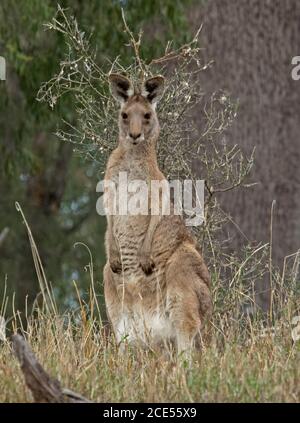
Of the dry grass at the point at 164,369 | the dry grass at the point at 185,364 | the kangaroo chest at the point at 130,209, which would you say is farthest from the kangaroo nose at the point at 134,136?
the dry grass at the point at 164,369

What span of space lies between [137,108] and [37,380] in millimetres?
2656

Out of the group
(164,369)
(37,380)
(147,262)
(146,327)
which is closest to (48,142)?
(147,262)

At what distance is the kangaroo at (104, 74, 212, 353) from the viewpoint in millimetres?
A: 8086

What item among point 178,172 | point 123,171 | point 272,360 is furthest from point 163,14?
point 272,360

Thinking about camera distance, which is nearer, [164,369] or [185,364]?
[164,369]

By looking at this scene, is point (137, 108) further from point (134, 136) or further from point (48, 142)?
point (48, 142)

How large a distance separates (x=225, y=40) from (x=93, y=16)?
4.34 feet

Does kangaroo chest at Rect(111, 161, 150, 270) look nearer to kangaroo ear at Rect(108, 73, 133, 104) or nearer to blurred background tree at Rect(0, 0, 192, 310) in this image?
kangaroo ear at Rect(108, 73, 133, 104)

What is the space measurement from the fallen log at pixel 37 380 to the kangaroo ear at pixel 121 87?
8.51ft

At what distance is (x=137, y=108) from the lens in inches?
330

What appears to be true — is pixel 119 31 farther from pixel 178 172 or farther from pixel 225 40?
pixel 178 172

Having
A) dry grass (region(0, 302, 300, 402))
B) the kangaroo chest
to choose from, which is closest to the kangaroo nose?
the kangaroo chest

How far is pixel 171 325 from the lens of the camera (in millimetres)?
8094

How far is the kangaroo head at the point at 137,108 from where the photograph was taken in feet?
27.5
